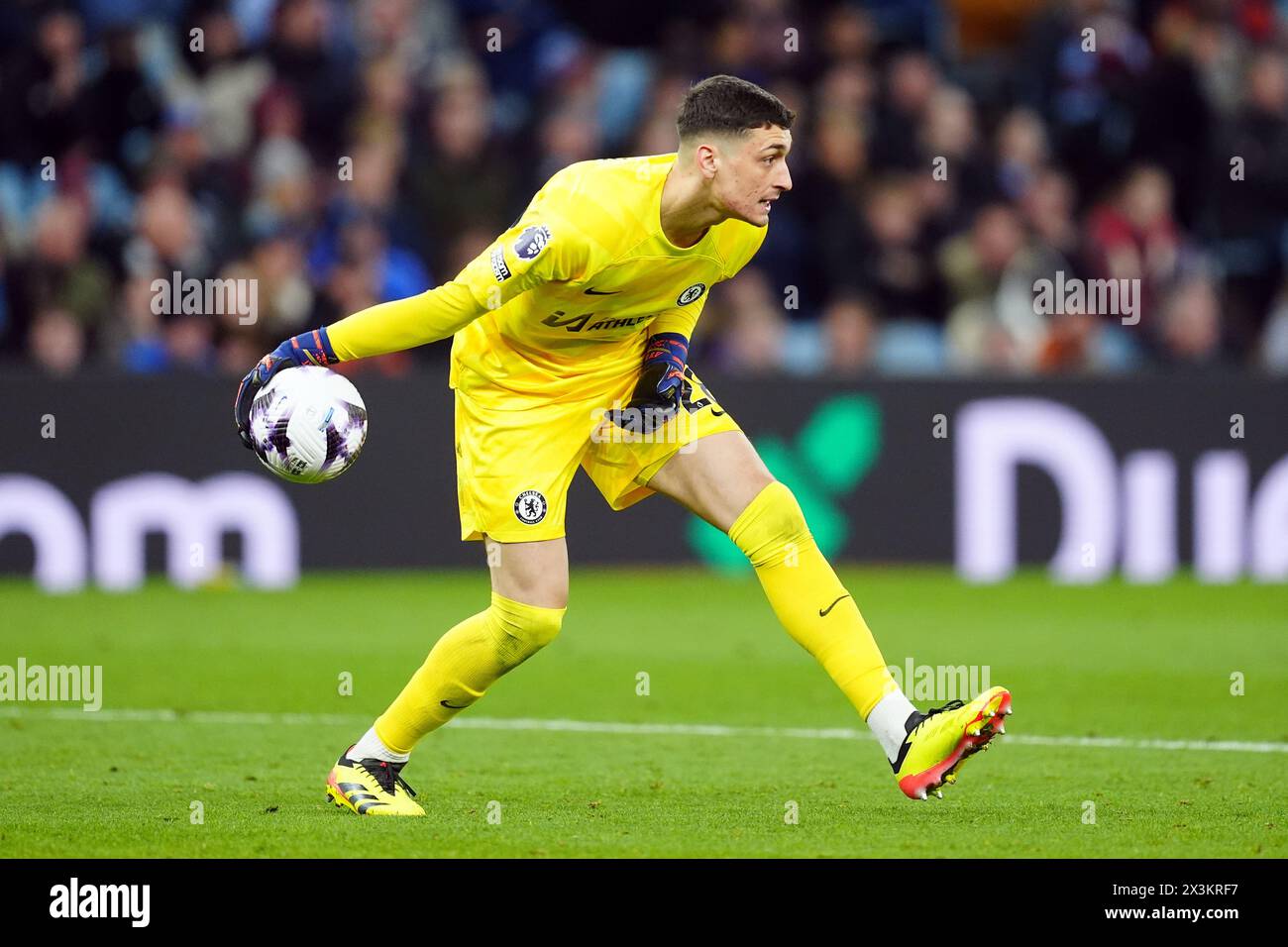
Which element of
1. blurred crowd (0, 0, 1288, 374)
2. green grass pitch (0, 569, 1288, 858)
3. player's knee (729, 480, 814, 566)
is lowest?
green grass pitch (0, 569, 1288, 858)

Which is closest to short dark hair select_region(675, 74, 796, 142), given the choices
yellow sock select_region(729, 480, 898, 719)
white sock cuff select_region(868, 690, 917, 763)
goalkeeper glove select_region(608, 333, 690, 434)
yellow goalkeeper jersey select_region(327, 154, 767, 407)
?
yellow goalkeeper jersey select_region(327, 154, 767, 407)

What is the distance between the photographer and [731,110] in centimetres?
623

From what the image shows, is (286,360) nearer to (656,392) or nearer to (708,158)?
(656,392)

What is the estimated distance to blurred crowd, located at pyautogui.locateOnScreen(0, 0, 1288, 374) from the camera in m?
13.9

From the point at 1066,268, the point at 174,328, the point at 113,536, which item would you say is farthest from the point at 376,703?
the point at 1066,268

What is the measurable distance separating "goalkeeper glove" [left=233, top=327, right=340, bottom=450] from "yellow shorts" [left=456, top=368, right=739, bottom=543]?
69 centimetres

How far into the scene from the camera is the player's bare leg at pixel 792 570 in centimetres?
630

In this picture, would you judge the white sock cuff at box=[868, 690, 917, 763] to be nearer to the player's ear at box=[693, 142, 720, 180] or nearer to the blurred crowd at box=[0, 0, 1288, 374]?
the player's ear at box=[693, 142, 720, 180]

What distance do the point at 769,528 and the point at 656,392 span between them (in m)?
0.59

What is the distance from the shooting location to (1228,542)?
13.1 m

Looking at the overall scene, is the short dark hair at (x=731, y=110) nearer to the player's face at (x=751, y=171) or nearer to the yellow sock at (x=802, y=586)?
the player's face at (x=751, y=171)

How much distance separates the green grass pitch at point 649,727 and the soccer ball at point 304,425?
1132 millimetres

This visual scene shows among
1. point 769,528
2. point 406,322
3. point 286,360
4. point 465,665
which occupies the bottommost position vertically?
point 465,665

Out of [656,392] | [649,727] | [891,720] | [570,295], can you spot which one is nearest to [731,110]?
[570,295]
